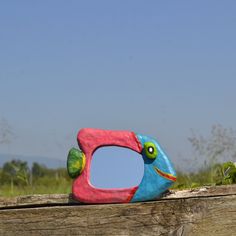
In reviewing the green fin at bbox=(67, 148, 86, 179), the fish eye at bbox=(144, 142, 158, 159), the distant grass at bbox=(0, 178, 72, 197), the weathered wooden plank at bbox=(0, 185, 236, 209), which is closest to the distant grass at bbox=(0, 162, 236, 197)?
the distant grass at bbox=(0, 178, 72, 197)

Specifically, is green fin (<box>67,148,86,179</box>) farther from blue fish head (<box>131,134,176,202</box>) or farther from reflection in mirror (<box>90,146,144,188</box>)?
blue fish head (<box>131,134,176,202</box>)

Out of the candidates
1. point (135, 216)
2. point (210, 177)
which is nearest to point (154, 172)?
point (135, 216)

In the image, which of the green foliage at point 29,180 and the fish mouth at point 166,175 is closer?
the fish mouth at point 166,175

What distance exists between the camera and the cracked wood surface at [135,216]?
1.80 meters

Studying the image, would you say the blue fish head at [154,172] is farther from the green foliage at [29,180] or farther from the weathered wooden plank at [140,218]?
the green foliage at [29,180]

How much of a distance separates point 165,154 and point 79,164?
0.27 meters

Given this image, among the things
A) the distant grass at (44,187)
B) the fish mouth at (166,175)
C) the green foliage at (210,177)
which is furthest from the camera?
the distant grass at (44,187)

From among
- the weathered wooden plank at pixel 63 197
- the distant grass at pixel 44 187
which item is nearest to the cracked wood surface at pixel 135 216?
the weathered wooden plank at pixel 63 197

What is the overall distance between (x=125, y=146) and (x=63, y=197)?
0.25m

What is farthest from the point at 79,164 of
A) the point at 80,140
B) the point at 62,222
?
the point at 62,222

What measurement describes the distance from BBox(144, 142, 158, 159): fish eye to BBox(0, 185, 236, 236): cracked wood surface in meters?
0.14

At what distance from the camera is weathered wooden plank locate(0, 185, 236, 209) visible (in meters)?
1.82

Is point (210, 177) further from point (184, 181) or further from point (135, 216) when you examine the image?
point (135, 216)

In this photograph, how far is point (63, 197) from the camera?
1.85 metres
